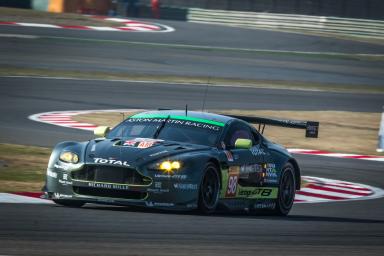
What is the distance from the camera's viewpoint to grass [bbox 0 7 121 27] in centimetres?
4194

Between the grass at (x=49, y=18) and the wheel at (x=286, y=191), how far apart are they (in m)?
29.5

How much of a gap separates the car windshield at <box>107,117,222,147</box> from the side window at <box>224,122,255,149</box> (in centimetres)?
16

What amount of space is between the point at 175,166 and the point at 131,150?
0.50 metres

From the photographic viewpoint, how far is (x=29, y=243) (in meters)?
8.17

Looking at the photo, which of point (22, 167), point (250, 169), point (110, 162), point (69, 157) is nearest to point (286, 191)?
point (250, 169)

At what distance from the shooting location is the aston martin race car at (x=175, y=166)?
10.9 m

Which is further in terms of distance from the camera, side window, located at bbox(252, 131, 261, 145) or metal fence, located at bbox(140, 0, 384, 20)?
metal fence, located at bbox(140, 0, 384, 20)

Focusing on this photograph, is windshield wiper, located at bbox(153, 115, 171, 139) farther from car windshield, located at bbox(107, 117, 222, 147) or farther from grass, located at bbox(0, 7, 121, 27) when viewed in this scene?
grass, located at bbox(0, 7, 121, 27)

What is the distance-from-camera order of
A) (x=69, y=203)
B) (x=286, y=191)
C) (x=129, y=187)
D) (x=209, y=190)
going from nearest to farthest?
(x=129, y=187), (x=69, y=203), (x=209, y=190), (x=286, y=191)

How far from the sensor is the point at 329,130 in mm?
23453

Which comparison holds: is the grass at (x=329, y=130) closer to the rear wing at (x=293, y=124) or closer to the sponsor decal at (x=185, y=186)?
the rear wing at (x=293, y=124)

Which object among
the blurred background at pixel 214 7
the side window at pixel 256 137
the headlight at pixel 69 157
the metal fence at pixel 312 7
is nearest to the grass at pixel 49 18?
the blurred background at pixel 214 7

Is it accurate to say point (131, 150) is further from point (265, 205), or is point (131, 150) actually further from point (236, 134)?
point (265, 205)

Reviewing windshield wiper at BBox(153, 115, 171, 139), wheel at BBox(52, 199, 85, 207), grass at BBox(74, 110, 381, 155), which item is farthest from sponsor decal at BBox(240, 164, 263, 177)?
grass at BBox(74, 110, 381, 155)
